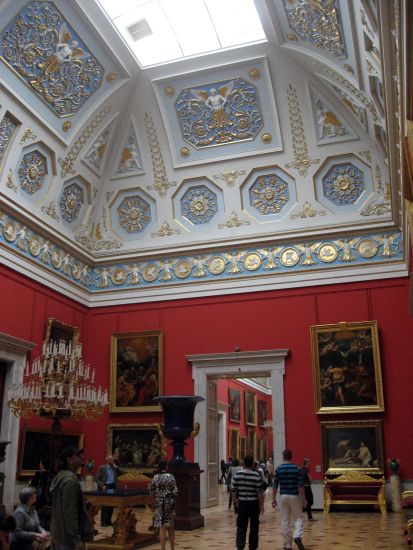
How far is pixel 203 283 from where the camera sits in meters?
16.3

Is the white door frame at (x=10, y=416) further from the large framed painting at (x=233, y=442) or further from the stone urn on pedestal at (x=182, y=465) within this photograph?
the large framed painting at (x=233, y=442)

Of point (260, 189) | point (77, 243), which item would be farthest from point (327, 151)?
point (77, 243)

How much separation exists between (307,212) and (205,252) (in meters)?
3.11

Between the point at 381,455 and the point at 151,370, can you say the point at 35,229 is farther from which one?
the point at 381,455

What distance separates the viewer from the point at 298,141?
52.4 feet

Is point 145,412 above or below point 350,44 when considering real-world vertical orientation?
below

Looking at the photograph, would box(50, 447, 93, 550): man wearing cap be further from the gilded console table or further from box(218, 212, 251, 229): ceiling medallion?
box(218, 212, 251, 229): ceiling medallion

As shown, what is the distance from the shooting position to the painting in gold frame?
14.7m

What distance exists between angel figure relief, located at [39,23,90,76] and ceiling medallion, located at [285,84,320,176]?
568 centimetres

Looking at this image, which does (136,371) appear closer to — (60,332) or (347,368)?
(60,332)

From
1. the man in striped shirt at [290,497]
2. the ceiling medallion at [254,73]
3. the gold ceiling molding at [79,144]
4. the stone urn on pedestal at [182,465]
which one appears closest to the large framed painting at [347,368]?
the stone urn on pedestal at [182,465]

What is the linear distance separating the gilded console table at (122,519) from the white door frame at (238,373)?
5756mm

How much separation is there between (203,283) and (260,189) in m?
3.18

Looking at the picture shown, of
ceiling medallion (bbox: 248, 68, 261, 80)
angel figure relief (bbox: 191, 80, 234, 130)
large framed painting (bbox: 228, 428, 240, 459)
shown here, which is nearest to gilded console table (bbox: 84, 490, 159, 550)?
angel figure relief (bbox: 191, 80, 234, 130)
